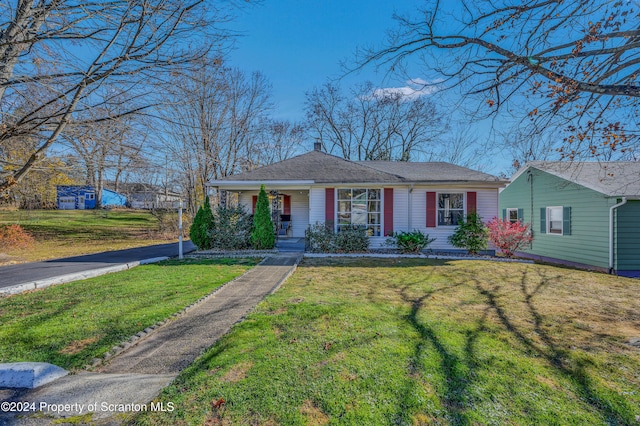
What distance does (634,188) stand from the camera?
10148 mm

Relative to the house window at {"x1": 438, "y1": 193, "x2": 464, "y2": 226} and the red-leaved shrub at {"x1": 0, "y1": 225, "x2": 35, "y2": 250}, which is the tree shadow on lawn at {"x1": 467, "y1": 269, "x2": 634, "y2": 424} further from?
the red-leaved shrub at {"x1": 0, "y1": 225, "x2": 35, "y2": 250}

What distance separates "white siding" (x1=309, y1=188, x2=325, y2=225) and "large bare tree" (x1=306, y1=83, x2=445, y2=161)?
53.9 ft

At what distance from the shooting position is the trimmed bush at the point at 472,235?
1123cm

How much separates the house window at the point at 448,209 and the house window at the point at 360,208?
253 centimetres

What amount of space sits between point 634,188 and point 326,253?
10835mm

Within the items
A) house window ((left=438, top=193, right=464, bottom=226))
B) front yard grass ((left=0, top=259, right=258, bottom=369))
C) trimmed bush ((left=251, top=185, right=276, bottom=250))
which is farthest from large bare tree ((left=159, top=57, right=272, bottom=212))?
house window ((left=438, top=193, right=464, bottom=226))

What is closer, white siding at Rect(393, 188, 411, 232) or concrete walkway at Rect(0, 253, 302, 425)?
concrete walkway at Rect(0, 253, 302, 425)

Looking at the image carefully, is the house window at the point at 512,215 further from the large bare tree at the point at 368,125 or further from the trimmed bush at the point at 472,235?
the large bare tree at the point at 368,125

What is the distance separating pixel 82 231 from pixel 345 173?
2007 centimetres

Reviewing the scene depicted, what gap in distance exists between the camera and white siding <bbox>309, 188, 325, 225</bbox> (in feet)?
40.0

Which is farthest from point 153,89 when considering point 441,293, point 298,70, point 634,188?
point 634,188

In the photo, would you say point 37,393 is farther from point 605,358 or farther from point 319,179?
point 319,179

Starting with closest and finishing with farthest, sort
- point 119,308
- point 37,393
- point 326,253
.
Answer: point 37,393 < point 119,308 < point 326,253

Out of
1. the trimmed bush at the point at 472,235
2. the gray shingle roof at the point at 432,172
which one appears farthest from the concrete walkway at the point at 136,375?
the gray shingle roof at the point at 432,172
